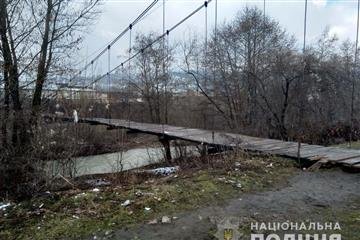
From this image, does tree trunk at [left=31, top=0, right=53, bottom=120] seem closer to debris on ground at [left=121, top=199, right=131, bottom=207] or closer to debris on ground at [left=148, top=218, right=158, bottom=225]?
debris on ground at [left=121, top=199, right=131, bottom=207]

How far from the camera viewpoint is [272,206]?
8.89 feet

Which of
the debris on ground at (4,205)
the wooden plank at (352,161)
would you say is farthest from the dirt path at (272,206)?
the debris on ground at (4,205)

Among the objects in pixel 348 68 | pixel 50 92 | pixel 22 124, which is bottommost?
pixel 22 124

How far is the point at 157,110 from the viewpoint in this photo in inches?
671

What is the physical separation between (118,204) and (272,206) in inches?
42.5

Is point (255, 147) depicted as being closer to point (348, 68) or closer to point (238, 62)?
point (348, 68)

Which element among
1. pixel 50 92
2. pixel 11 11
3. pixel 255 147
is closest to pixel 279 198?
pixel 255 147

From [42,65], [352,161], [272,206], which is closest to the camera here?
[272,206]

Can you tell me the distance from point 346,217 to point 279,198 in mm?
542

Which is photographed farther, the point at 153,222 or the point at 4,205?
the point at 4,205

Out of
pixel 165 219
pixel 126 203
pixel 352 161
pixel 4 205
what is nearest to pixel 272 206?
pixel 165 219

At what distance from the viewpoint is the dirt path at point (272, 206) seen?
228 cm

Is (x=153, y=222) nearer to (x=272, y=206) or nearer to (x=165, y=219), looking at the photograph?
(x=165, y=219)

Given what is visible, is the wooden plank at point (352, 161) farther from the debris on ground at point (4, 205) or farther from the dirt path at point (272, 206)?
the debris on ground at point (4, 205)
